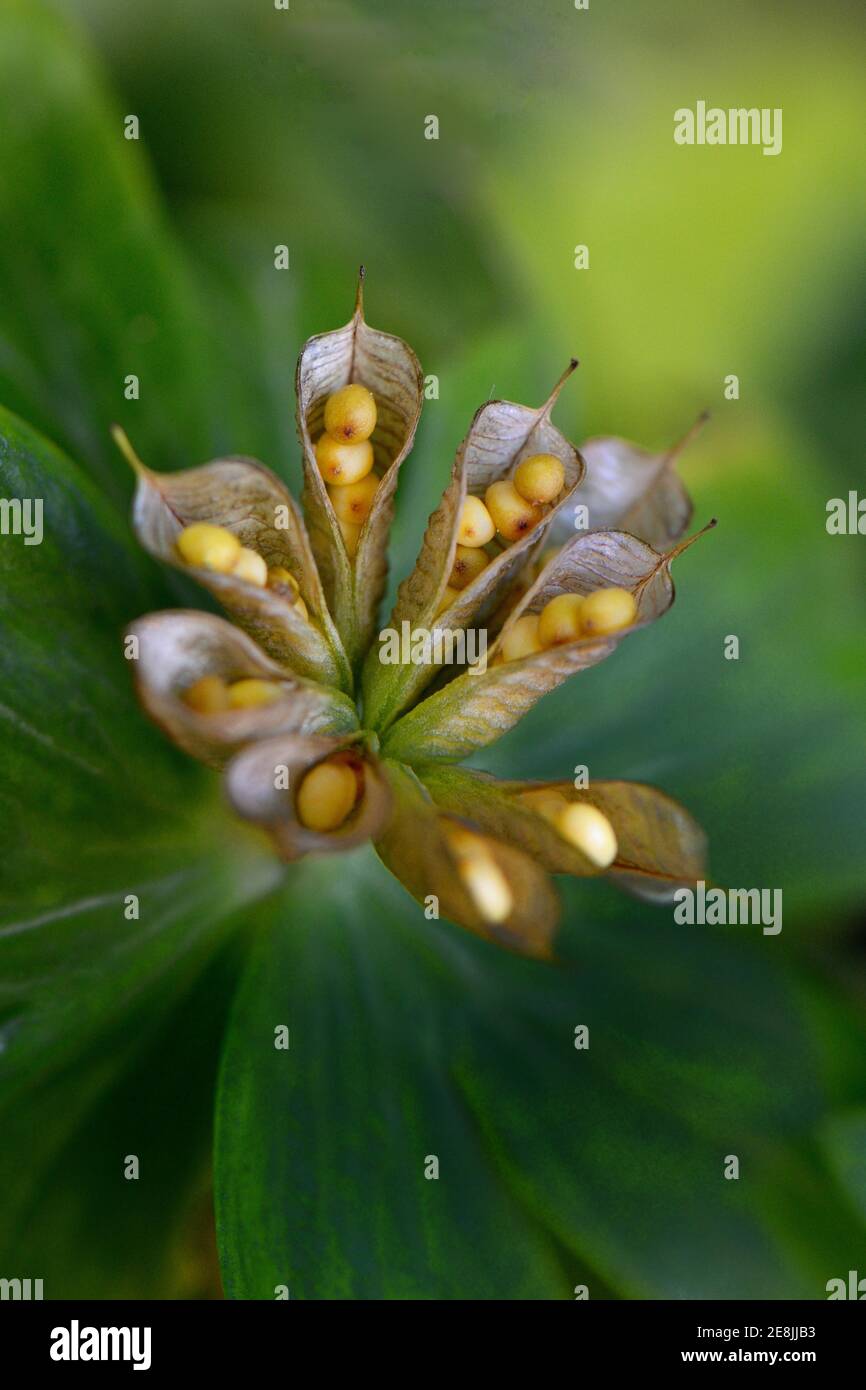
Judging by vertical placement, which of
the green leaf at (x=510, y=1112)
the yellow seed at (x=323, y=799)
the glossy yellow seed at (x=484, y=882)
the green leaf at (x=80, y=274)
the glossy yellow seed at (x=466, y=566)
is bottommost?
the green leaf at (x=510, y=1112)

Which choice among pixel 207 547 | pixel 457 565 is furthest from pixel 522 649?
pixel 207 547

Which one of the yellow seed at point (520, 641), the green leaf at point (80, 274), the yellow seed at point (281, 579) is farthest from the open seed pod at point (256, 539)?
the green leaf at point (80, 274)

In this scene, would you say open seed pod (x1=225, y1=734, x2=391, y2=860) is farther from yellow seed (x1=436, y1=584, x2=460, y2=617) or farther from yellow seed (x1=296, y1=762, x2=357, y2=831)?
yellow seed (x1=436, y1=584, x2=460, y2=617)

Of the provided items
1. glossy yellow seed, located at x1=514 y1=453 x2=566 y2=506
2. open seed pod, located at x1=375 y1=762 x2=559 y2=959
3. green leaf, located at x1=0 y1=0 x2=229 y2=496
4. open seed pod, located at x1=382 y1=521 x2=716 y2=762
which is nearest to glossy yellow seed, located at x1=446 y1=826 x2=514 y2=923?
open seed pod, located at x1=375 y1=762 x2=559 y2=959

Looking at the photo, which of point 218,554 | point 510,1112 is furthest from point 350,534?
point 510,1112

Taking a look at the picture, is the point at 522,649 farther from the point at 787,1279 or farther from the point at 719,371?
the point at 719,371

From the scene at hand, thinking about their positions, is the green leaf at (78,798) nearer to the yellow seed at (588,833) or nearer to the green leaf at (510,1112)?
the green leaf at (510,1112)
